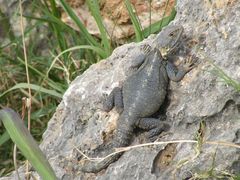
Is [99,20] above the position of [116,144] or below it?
above

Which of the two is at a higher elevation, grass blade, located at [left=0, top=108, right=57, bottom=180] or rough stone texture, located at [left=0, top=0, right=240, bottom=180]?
grass blade, located at [left=0, top=108, right=57, bottom=180]

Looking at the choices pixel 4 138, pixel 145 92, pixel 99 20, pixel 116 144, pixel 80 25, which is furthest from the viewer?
pixel 4 138

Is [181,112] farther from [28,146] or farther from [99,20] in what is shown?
[99,20]

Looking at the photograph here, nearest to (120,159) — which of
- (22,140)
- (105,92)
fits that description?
(105,92)

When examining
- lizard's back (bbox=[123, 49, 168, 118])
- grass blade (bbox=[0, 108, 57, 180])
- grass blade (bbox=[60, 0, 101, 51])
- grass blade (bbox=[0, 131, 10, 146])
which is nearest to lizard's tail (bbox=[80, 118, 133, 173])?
Answer: lizard's back (bbox=[123, 49, 168, 118])

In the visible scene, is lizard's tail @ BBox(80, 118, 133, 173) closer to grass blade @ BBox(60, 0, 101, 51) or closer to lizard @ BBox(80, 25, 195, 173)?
lizard @ BBox(80, 25, 195, 173)

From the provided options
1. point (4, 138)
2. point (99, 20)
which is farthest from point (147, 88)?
point (4, 138)
